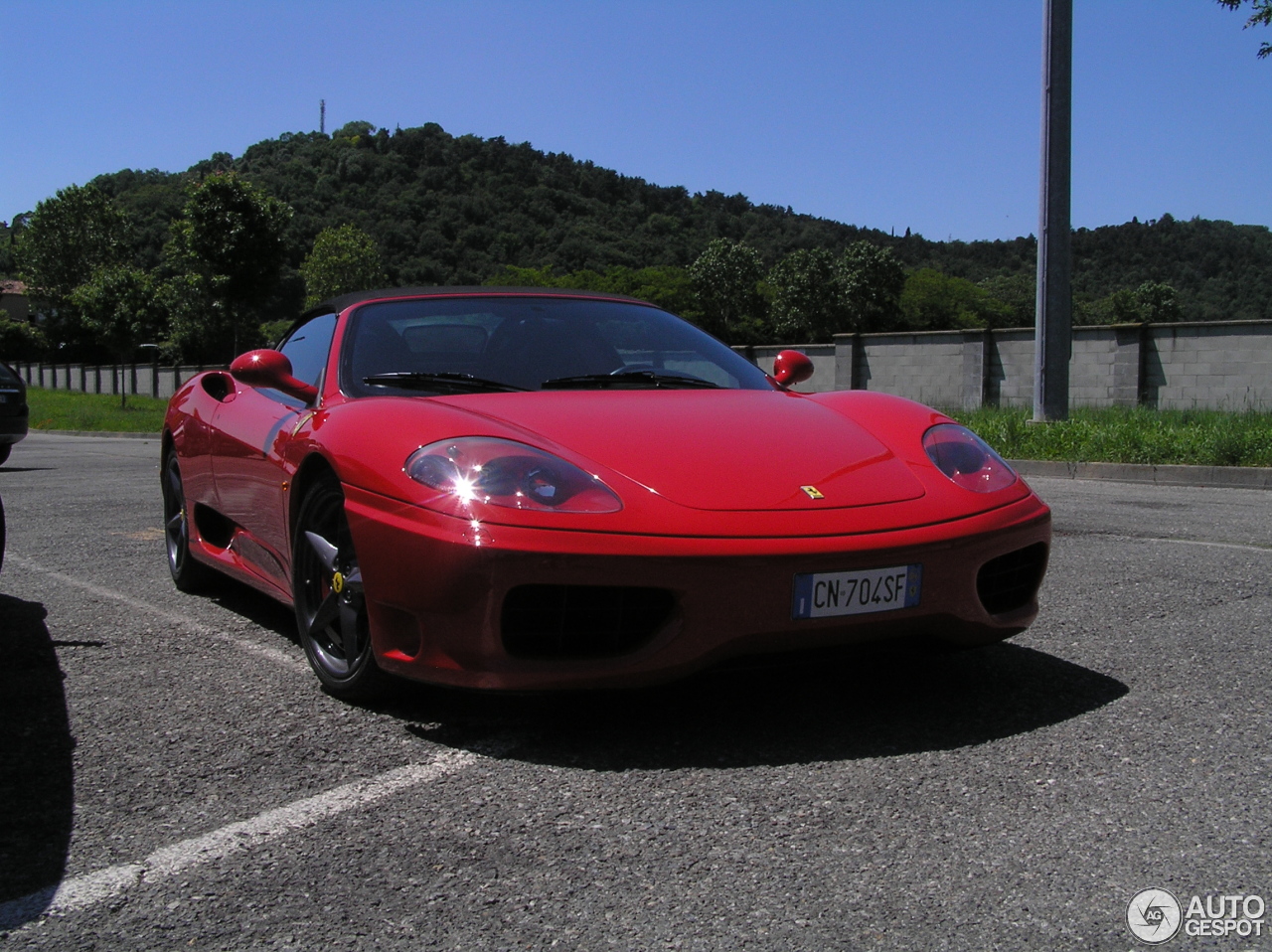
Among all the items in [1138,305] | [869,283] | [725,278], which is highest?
[725,278]

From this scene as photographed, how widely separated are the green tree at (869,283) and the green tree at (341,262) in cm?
4987

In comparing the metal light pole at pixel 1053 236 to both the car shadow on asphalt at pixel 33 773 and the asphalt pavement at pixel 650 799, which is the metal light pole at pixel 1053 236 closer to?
the asphalt pavement at pixel 650 799

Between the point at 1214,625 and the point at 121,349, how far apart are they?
165 feet

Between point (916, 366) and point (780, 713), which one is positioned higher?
point (916, 366)

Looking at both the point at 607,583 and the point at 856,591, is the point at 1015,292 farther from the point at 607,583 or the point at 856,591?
the point at 607,583

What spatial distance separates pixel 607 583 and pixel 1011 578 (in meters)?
1.22

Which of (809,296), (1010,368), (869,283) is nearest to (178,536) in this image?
(1010,368)

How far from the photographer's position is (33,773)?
265cm

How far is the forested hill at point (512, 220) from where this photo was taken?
8925 centimetres

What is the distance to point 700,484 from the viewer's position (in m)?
2.85

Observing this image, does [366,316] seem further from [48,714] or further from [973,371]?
[973,371]

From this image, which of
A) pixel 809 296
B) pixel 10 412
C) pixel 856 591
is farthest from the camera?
pixel 809 296

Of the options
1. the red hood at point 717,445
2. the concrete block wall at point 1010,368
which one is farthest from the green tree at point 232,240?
the red hood at point 717,445

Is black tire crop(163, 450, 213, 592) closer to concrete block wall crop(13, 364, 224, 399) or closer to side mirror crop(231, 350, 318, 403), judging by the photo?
side mirror crop(231, 350, 318, 403)
